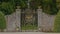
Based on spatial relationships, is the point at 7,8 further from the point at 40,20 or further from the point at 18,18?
the point at 40,20

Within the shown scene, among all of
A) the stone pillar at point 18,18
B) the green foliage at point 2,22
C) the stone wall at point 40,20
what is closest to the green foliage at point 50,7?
the stone wall at point 40,20

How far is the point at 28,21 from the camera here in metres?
2.09

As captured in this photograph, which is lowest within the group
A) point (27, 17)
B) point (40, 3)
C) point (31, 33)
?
point (31, 33)

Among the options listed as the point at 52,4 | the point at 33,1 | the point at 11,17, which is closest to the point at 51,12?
the point at 52,4

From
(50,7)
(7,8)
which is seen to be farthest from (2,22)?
(50,7)

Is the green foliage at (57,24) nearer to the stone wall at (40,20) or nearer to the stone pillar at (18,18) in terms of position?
the stone wall at (40,20)

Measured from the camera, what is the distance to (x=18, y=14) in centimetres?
208

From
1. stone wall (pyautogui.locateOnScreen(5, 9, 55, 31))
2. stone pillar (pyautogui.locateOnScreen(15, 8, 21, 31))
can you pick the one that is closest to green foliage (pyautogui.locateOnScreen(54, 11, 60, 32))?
stone wall (pyautogui.locateOnScreen(5, 9, 55, 31))

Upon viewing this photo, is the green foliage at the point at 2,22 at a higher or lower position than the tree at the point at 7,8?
lower

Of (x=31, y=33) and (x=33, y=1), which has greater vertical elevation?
(x=33, y=1)

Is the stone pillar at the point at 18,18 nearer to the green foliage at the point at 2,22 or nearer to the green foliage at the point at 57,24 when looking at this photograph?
the green foliage at the point at 2,22

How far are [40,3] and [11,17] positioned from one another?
32 centimetres

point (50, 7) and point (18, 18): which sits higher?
point (50, 7)

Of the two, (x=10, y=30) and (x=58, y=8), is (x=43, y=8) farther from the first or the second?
(x=10, y=30)
